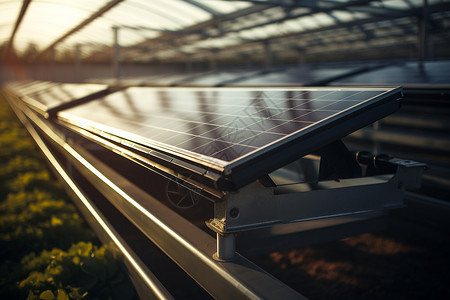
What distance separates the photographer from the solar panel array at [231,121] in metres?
2.21

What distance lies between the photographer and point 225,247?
2.17 m

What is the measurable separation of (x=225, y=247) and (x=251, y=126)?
0.89 meters

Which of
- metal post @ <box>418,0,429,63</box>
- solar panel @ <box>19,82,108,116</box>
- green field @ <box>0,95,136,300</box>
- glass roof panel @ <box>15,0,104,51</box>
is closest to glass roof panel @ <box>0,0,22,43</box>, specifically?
glass roof panel @ <box>15,0,104,51</box>

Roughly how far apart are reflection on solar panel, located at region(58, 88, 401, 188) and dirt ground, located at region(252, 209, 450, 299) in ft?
5.33

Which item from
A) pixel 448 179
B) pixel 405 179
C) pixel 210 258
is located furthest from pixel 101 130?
pixel 448 179

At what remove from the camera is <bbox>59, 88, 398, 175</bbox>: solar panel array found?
2.21 m

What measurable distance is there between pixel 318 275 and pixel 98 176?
9.01 feet

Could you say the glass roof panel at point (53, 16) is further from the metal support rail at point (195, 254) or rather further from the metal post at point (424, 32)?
the metal support rail at point (195, 254)

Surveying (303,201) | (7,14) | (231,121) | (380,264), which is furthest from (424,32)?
(7,14)

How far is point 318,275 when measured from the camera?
427cm

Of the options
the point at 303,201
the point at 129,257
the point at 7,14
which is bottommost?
the point at 129,257

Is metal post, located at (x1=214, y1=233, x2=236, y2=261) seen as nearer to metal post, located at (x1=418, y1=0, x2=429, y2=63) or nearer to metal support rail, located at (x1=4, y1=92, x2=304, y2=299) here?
metal support rail, located at (x1=4, y1=92, x2=304, y2=299)

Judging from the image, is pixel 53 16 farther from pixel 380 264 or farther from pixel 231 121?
→ pixel 380 264

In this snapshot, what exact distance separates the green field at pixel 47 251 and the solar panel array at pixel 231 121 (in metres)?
1.10
